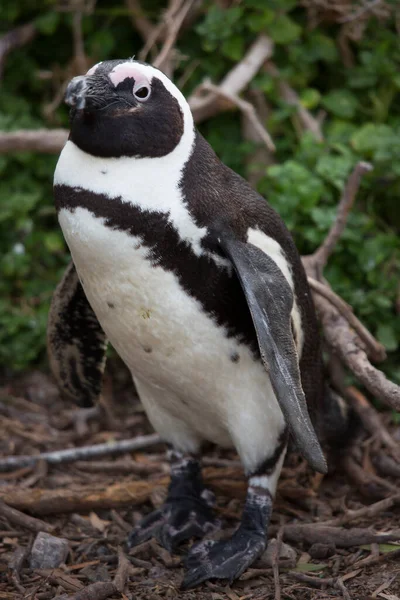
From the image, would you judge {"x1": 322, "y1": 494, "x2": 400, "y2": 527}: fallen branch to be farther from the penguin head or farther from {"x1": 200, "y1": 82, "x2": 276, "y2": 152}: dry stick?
{"x1": 200, "y1": 82, "x2": 276, "y2": 152}: dry stick

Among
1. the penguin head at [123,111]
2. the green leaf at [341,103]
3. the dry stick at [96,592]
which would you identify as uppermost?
the penguin head at [123,111]

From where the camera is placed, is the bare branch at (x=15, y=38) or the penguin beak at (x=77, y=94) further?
the bare branch at (x=15, y=38)

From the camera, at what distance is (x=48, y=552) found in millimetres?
2264

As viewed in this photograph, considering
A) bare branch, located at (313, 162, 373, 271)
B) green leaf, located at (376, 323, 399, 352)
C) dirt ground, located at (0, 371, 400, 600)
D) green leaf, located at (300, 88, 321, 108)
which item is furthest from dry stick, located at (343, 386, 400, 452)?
green leaf, located at (300, 88, 321, 108)

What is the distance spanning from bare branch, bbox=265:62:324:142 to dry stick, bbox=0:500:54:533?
1827 mm

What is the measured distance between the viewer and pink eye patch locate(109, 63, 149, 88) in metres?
1.91

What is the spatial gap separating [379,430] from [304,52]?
1632 mm

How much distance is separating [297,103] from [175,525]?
73.9 inches

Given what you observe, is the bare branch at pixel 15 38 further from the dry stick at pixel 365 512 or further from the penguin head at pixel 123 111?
the dry stick at pixel 365 512

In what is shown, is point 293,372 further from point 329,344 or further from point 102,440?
point 102,440

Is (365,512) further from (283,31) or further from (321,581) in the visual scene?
(283,31)

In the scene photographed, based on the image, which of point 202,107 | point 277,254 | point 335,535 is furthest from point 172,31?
point 335,535

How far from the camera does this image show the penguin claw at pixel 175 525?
2359 millimetres

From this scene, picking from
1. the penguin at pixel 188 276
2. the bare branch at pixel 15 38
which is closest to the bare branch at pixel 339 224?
the penguin at pixel 188 276
